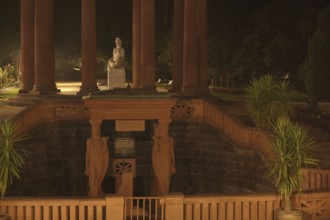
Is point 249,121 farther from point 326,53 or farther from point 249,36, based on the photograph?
point 249,36

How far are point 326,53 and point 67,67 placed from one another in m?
62.9

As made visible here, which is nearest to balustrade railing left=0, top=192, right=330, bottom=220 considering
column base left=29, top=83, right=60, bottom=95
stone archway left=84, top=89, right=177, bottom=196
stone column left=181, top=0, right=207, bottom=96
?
stone archway left=84, top=89, right=177, bottom=196

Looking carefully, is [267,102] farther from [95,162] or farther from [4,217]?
[4,217]

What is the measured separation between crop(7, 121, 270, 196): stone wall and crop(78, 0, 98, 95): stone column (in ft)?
42.7

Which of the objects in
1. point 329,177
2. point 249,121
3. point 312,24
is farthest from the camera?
point 312,24

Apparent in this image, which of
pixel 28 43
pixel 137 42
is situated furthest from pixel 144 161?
pixel 137 42

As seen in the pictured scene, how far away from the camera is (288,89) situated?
4103cm

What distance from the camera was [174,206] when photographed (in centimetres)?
2155

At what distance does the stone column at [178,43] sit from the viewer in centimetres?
6144

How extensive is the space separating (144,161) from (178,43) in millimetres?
22283

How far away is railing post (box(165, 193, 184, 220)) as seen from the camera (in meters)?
21.5

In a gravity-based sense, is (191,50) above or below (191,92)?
above

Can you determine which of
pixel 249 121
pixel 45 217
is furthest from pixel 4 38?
pixel 45 217

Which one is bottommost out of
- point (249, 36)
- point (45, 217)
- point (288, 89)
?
point (45, 217)
